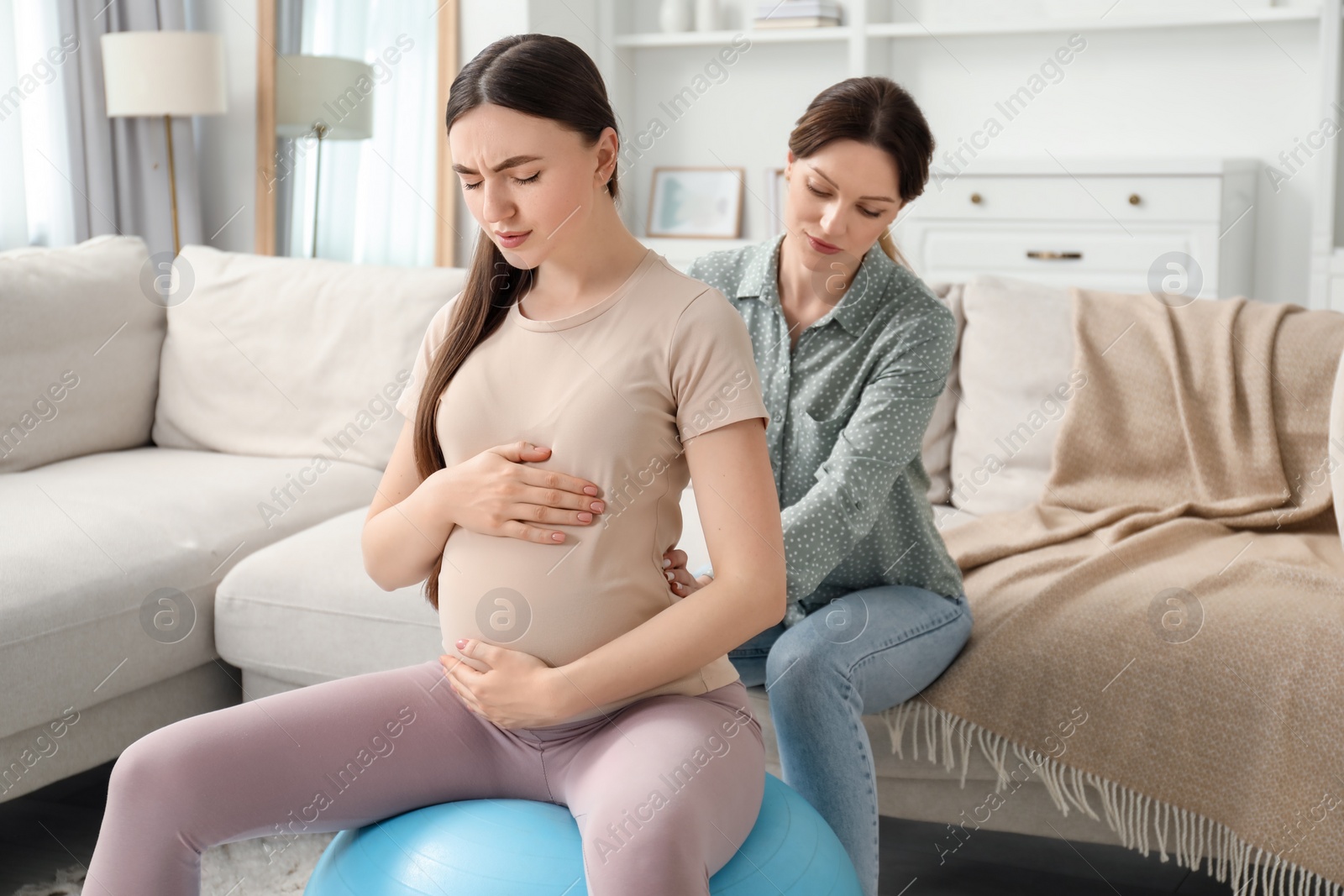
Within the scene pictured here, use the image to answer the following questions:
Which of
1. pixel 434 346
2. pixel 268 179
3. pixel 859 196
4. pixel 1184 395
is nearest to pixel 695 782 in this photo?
pixel 434 346

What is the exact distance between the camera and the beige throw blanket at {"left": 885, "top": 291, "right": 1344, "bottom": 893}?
1.42 m

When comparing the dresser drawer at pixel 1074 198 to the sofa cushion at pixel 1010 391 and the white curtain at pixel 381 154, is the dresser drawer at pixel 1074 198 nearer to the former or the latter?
the sofa cushion at pixel 1010 391

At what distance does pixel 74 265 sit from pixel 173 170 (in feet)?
5.06

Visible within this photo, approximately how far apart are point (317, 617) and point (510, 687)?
928 millimetres

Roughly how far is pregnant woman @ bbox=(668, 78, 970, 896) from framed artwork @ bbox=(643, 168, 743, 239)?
2.56 m

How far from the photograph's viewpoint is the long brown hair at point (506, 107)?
1029 millimetres

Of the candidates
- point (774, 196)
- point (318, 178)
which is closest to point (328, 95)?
point (318, 178)

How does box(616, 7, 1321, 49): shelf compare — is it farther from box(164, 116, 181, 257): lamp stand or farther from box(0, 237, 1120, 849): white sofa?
box(0, 237, 1120, 849): white sofa

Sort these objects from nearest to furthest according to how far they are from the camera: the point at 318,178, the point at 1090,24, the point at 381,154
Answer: the point at 1090,24
the point at 318,178
the point at 381,154

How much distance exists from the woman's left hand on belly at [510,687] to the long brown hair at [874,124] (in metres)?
0.74

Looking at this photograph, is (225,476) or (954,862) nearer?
(954,862)

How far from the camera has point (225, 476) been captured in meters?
2.29

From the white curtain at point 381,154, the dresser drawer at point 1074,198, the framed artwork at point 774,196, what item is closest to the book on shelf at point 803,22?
the framed artwork at point 774,196

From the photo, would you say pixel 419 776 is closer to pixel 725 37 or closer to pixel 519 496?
pixel 519 496
